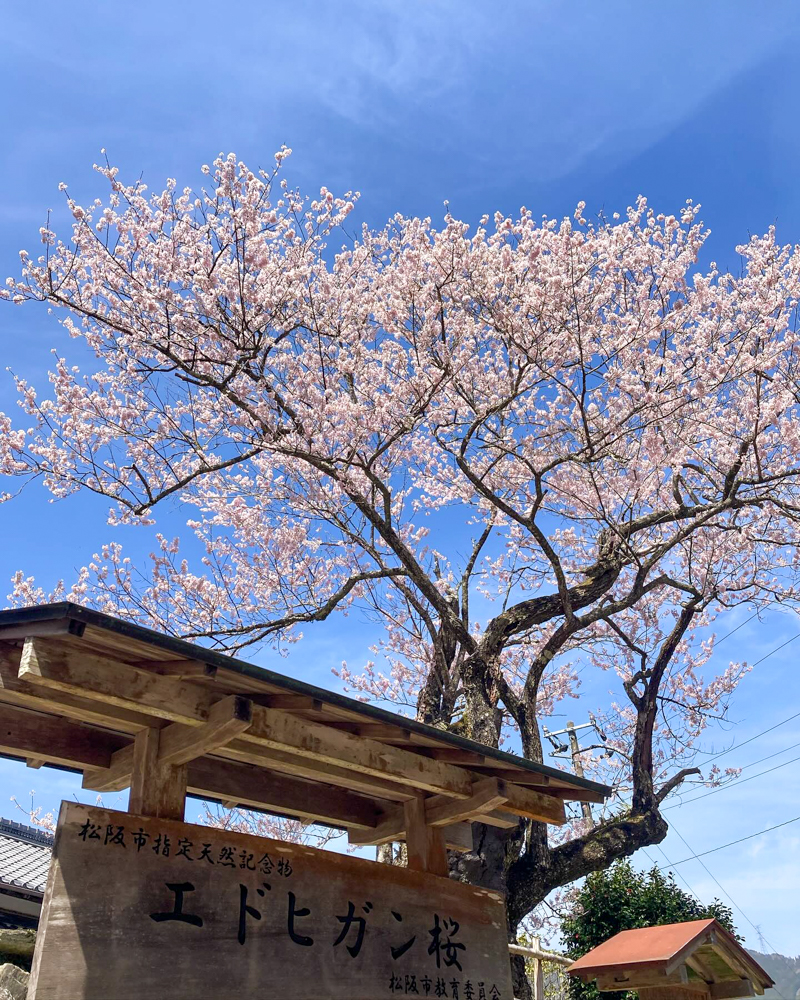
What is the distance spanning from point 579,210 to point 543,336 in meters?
2.00

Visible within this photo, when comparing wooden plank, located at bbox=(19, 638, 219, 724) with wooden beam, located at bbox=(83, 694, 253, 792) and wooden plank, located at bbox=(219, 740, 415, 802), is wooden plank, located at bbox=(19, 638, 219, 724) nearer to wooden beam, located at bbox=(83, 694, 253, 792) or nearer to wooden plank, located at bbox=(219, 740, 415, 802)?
wooden beam, located at bbox=(83, 694, 253, 792)

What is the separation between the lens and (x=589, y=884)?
1059 centimetres

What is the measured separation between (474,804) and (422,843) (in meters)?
0.45

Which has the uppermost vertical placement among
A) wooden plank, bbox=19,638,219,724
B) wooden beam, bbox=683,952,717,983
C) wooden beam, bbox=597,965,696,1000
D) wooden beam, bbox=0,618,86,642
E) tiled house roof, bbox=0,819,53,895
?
tiled house roof, bbox=0,819,53,895

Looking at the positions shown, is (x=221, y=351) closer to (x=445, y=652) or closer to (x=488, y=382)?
(x=488, y=382)

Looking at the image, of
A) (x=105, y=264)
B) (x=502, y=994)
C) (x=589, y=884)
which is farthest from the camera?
(x=589, y=884)

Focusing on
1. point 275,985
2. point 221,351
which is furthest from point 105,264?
point 275,985

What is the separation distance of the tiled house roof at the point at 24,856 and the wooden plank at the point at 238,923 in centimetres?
781

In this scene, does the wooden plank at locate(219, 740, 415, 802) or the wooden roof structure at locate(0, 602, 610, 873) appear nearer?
the wooden roof structure at locate(0, 602, 610, 873)

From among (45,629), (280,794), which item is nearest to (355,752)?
(280,794)

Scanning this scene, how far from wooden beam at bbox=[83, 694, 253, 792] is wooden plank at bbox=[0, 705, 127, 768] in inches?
9.3

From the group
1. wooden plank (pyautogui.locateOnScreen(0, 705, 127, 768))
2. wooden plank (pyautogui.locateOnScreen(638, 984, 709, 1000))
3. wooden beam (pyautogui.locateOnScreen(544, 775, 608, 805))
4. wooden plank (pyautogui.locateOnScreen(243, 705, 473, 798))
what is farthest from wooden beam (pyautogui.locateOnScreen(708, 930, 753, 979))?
wooden plank (pyautogui.locateOnScreen(0, 705, 127, 768))

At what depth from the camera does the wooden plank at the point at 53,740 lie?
404cm

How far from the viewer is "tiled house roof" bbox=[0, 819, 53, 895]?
11.7 meters
